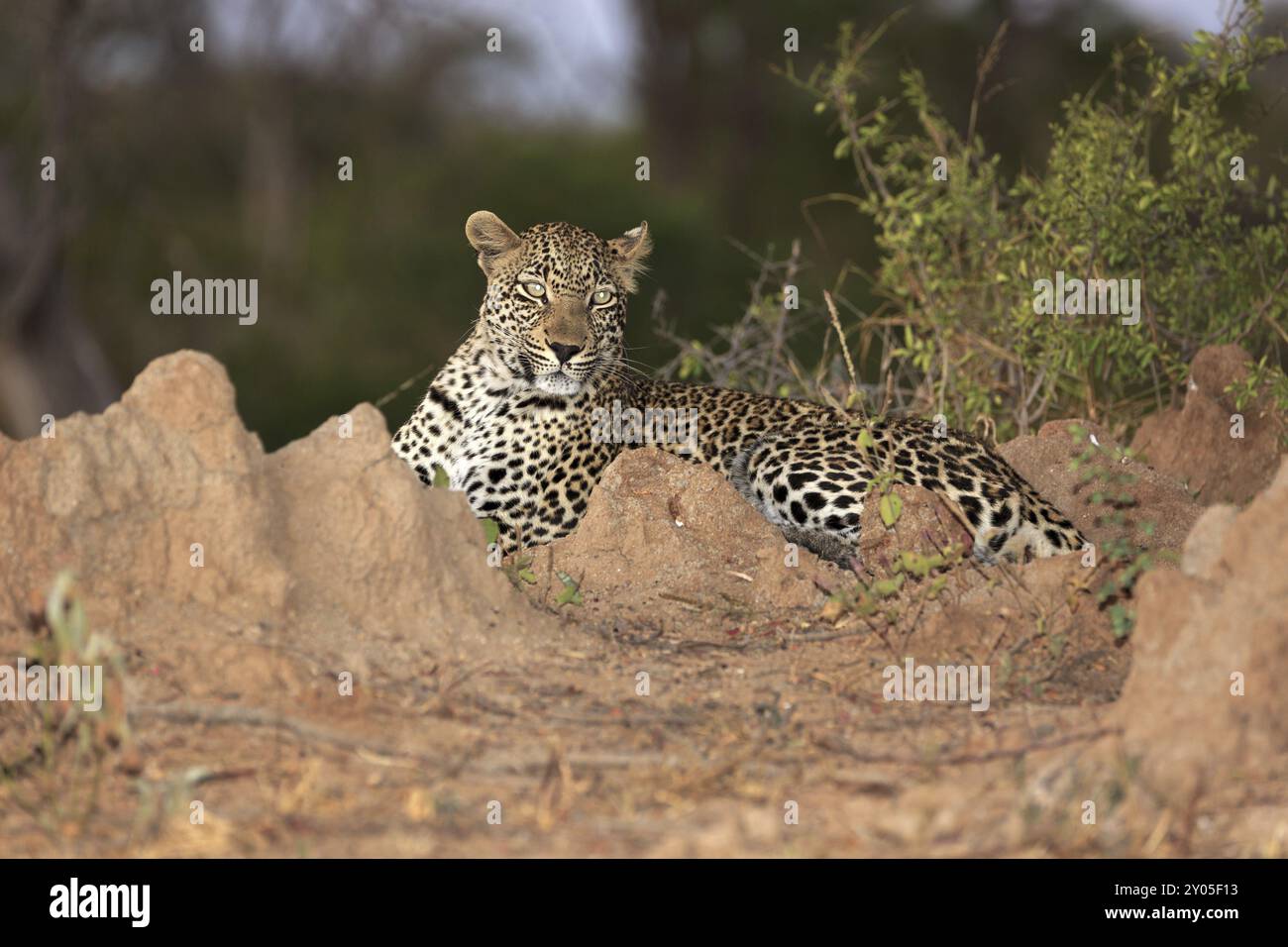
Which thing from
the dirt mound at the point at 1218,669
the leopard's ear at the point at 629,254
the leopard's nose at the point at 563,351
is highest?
the leopard's ear at the point at 629,254

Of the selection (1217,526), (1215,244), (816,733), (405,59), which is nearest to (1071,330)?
(1215,244)

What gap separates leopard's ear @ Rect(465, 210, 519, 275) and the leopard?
0.04 feet

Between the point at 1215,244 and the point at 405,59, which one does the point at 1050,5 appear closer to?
the point at 405,59

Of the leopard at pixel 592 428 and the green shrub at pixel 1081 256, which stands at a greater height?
the green shrub at pixel 1081 256

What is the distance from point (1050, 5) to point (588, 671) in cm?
2915

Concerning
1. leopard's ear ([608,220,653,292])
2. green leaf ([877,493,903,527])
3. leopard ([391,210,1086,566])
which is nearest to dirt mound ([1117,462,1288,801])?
green leaf ([877,493,903,527])

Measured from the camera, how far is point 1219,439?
9305mm

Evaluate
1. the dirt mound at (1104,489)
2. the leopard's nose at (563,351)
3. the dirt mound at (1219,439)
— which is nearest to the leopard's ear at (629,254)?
the leopard's nose at (563,351)

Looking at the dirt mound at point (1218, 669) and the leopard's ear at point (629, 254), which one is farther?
the leopard's ear at point (629, 254)

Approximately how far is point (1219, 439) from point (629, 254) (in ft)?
10.5

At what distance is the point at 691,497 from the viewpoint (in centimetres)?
794

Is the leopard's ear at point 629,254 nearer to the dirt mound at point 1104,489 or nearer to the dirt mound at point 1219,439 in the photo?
the dirt mound at point 1104,489

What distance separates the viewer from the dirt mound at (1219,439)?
923 cm

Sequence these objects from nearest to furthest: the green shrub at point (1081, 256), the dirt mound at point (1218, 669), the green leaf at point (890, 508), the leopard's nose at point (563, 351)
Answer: the dirt mound at point (1218, 669), the green leaf at point (890, 508), the leopard's nose at point (563, 351), the green shrub at point (1081, 256)
